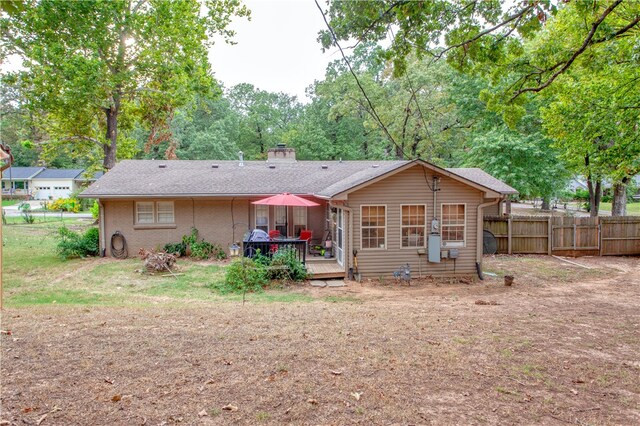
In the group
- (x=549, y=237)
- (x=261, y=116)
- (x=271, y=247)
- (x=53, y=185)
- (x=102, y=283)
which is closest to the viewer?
(x=102, y=283)

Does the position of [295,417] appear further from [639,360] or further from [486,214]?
[486,214]

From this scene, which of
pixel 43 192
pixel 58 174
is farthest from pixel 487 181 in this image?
pixel 43 192

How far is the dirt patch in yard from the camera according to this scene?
Result: 3.32 m

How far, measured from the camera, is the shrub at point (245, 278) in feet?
33.3

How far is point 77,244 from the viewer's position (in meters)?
14.5

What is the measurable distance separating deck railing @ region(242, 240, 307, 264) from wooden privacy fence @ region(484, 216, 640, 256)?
28.2 feet

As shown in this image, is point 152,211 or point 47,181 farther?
point 47,181

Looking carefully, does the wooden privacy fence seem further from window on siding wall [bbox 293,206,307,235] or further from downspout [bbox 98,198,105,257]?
downspout [bbox 98,198,105,257]

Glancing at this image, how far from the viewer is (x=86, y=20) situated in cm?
1694

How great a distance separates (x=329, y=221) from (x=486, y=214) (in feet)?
25.8

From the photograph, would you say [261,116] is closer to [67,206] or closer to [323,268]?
[67,206]

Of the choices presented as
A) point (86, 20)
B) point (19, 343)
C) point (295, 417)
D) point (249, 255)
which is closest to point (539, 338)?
point (295, 417)

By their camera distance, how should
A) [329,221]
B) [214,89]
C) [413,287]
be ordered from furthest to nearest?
[214,89]
[329,221]
[413,287]

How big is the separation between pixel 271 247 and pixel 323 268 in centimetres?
171
